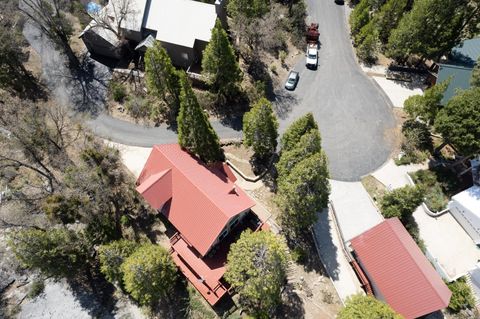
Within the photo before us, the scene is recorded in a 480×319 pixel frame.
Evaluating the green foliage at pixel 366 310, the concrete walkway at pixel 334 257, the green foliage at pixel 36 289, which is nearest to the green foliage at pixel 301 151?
the concrete walkway at pixel 334 257

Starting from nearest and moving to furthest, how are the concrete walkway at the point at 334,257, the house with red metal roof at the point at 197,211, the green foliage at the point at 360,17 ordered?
the house with red metal roof at the point at 197,211, the concrete walkway at the point at 334,257, the green foliage at the point at 360,17

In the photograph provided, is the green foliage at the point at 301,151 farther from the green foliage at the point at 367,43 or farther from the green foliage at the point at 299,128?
the green foliage at the point at 367,43

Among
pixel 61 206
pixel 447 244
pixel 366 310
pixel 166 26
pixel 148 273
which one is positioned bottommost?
pixel 447 244

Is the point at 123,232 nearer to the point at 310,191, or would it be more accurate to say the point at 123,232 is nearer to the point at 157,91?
the point at 157,91

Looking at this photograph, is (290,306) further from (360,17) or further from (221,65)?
(360,17)

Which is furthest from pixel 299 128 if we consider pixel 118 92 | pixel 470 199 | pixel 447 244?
pixel 118 92
